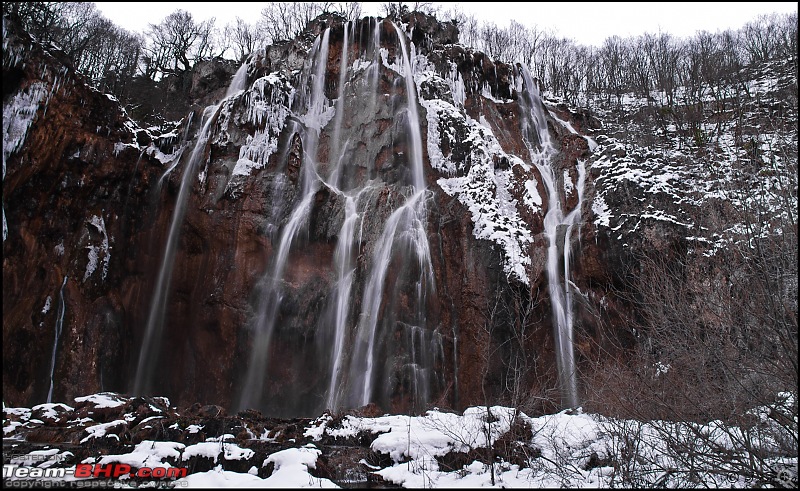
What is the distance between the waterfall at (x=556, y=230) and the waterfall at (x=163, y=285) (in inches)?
516

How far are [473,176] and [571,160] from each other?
5115 mm

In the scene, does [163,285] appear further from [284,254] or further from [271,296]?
[284,254]

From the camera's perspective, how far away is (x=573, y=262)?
52.2 ft

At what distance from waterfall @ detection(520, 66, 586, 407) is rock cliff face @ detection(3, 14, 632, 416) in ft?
0.28

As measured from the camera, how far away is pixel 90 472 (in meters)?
7.04

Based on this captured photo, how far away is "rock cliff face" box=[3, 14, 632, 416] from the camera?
566 inches

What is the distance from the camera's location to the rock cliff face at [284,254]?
14383 mm

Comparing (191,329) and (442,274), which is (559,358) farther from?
(191,329)

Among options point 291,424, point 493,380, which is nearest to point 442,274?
point 493,380

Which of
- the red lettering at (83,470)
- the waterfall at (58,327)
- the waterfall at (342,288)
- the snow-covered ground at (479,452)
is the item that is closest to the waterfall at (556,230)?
the snow-covered ground at (479,452)

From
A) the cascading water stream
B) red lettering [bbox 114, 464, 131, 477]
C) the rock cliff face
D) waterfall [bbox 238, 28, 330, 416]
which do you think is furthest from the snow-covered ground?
waterfall [bbox 238, 28, 330, 416]

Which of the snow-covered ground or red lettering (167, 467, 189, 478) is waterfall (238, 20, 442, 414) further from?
red lettering (167, 467, 189, 478)

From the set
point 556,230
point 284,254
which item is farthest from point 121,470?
point 556,230

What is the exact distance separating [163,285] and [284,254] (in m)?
4.61
